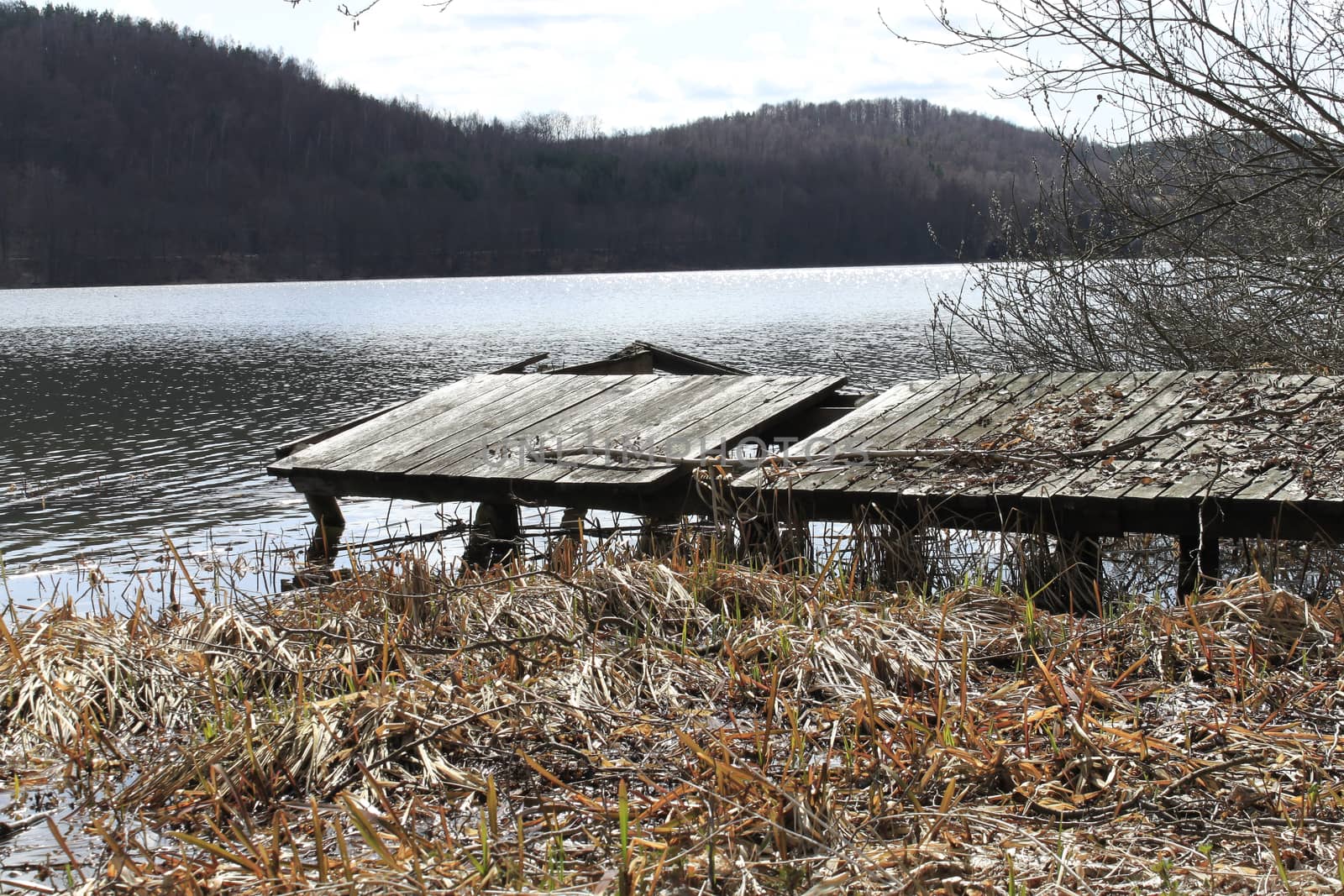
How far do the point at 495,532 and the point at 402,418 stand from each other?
156 centimetres

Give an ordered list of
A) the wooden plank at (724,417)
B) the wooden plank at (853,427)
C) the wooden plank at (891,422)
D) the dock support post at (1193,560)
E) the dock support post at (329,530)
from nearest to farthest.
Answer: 1. the dock support post at (1193,560)
2. the wooden plank at (891,422)
3. the wooden plank at (853,427)
4. the wooden plank at (724,417)
5. the dock support post at (329,530)

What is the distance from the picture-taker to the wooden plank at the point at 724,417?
26.1 ft

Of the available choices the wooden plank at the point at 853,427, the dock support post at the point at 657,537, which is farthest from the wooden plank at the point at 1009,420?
the dock support post at the point at 657,537

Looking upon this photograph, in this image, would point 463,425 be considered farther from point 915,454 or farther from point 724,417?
point 915,454

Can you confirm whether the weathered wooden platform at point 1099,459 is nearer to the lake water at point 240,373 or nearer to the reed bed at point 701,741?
the reed bed at point 701,741

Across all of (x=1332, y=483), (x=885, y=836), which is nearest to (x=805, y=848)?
(x=885, y=836)

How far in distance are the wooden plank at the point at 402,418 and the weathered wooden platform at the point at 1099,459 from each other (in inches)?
156

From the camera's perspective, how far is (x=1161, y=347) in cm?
1073

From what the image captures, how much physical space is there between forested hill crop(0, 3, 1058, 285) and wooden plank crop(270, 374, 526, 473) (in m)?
109

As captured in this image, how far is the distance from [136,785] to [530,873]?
144 centimetres

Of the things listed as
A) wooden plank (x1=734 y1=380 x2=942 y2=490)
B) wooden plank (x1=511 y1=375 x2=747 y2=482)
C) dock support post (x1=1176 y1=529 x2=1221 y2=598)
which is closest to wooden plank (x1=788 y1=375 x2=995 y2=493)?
wooden plank (x1=734 y1=380 x2=942 y2=490)

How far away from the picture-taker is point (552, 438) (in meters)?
9.16

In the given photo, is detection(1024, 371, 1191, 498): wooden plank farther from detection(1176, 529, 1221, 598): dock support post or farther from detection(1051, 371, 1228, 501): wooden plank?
detection(1176, 529, 1221, 598): dock support post

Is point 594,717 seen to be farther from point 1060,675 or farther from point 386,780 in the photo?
point 1060,675
